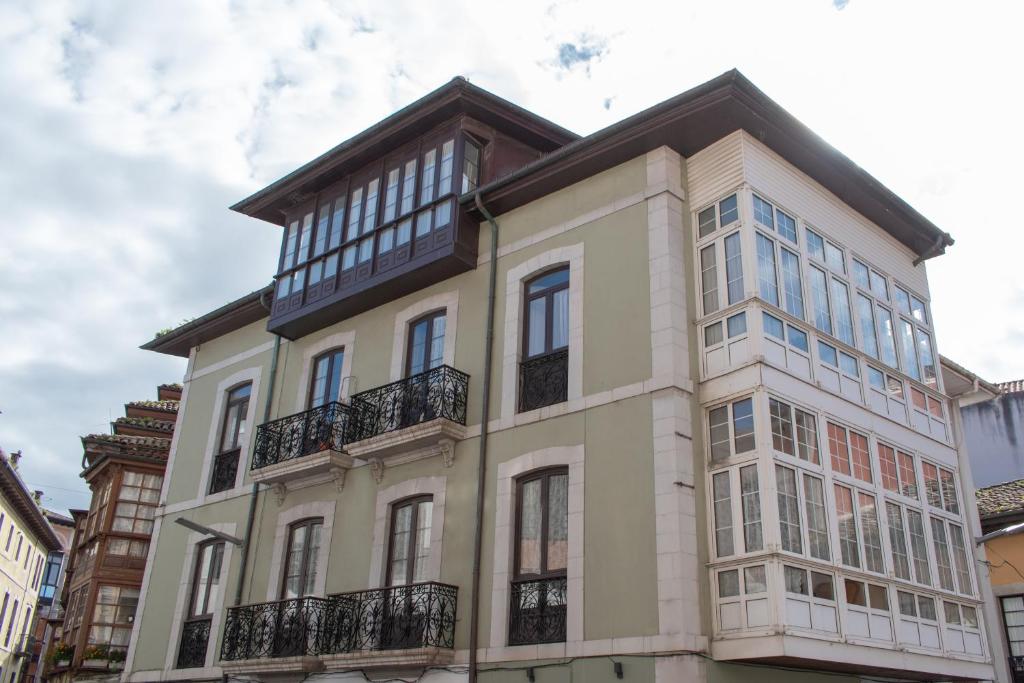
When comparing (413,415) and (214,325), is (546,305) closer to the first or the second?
(413,415)

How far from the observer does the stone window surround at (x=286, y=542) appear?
18172 millimetres

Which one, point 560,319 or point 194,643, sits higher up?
point 560,319

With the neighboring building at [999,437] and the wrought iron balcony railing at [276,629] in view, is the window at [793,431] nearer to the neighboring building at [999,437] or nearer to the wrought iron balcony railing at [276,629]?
the wrought iron balcony railing at [276,629]

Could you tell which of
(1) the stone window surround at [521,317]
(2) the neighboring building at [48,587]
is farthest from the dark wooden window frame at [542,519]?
(2) the neighboring building at [48,587]

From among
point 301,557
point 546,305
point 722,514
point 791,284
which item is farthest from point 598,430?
point 301,557

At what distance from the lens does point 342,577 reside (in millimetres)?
17672

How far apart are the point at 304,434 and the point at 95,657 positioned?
10054mm

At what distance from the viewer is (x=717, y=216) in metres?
15.5

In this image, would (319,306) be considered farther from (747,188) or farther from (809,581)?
(809,581)

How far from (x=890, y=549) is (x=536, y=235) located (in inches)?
310

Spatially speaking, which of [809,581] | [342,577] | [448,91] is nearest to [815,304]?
[809,581]

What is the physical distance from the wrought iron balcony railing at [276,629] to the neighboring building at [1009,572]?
13143 mm

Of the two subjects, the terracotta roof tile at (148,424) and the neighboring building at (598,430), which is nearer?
the neighboring building at (598,430)

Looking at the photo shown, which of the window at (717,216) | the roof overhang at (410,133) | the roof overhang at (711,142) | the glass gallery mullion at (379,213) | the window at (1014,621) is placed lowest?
the window at (1014,621)
